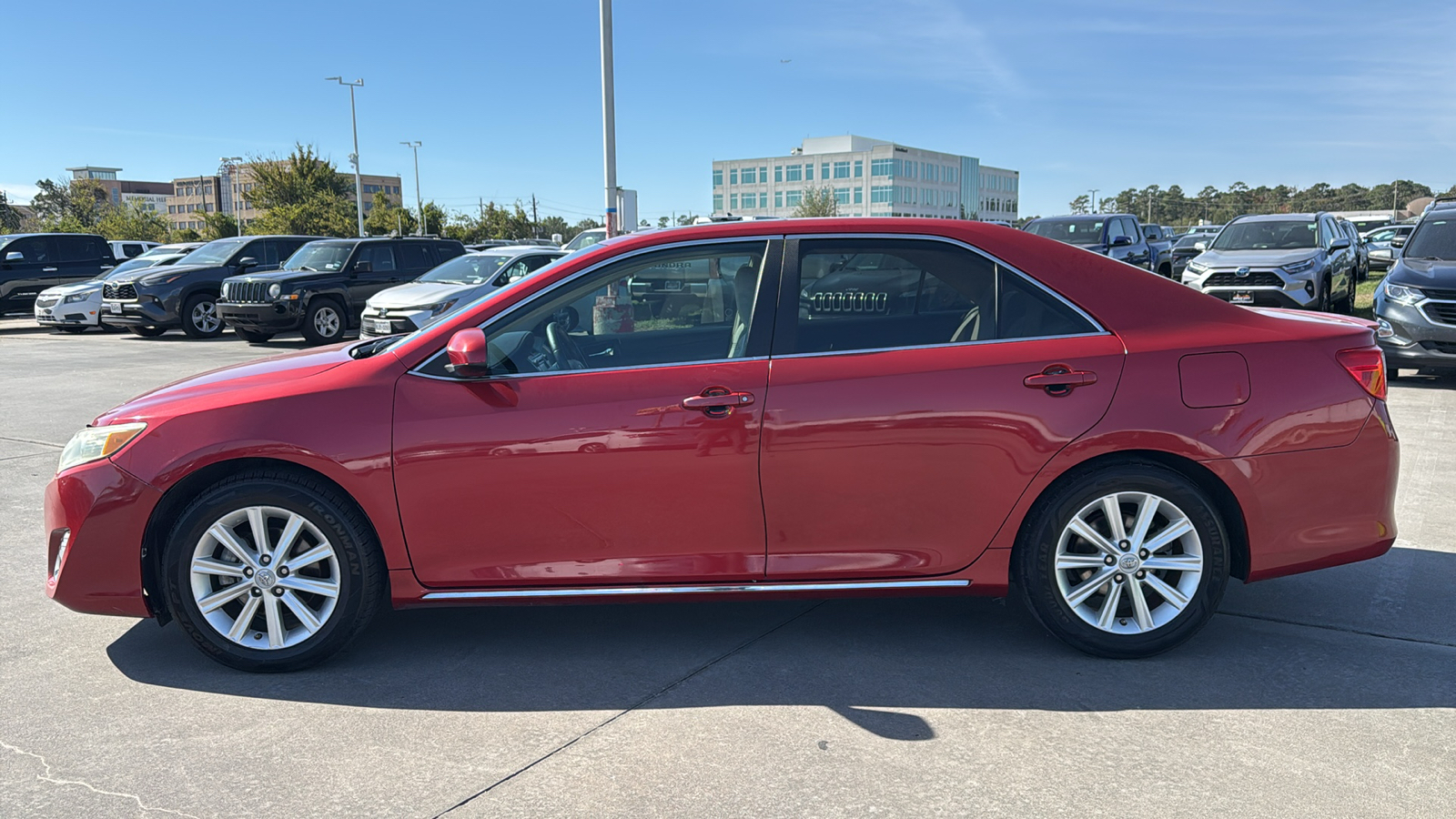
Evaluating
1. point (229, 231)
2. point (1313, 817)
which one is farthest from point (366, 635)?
point (229, 231)

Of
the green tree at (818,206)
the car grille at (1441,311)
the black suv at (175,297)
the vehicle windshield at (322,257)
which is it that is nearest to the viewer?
the car grille at (1441,311)

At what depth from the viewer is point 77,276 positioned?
2366cm

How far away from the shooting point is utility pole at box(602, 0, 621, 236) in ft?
47.8

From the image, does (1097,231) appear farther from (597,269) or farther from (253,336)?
(597,269)

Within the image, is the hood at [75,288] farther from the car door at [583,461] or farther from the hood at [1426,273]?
the hood at [1426,273]

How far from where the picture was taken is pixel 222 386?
4.03 metres

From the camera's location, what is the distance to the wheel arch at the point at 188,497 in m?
3.83

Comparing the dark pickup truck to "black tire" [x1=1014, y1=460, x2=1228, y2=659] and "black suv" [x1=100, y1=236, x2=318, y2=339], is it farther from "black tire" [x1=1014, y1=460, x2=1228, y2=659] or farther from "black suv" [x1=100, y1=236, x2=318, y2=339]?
"black tire" [x1=1014, y1=460, x2=1228, y2=659]

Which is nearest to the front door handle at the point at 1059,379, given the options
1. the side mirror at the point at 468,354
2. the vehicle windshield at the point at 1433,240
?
the side mirror at the point at 468,354

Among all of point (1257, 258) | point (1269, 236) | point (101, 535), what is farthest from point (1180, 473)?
point (1269, 236)

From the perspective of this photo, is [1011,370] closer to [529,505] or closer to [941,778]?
[941,778]

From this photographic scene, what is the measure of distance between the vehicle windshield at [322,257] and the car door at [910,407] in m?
16.0

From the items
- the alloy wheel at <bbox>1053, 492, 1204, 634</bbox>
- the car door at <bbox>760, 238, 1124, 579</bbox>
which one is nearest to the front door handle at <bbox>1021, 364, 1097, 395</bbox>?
the car door at <bbox>760, 238, 1124, 579</bbox>

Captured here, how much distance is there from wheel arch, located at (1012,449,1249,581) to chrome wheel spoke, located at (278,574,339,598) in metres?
2.50
